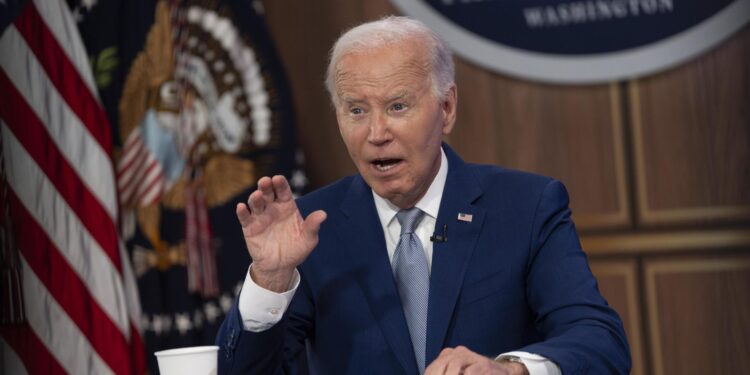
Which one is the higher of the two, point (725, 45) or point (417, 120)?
point (725, 45)

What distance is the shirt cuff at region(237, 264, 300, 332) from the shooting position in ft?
6.10

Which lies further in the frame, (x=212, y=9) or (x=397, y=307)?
(x=212, y=9)

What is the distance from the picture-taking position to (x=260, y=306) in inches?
73.3

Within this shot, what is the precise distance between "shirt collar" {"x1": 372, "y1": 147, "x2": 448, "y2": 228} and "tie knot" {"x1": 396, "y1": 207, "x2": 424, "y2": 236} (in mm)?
14

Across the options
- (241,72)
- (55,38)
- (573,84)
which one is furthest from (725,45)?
(55,38)

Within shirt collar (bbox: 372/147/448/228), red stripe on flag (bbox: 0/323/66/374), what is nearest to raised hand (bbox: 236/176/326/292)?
shirt collar (bbox: 372/147/448/228)

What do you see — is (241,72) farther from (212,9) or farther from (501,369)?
(501,369)

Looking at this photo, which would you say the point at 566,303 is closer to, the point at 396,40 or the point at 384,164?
the point at 384,164

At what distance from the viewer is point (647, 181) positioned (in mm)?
3303

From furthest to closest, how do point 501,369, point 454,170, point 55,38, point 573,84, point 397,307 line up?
point 573,84 → point 55,38 → point 454,170 → point 397,307 → point 501,369

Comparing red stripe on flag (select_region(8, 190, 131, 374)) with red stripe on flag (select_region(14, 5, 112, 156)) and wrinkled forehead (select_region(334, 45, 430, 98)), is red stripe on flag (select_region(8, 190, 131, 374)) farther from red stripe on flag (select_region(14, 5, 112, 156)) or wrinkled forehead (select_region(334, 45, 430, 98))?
wrinkled forehead (select_region(334, 45, 430, 98))

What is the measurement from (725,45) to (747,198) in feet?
1.80

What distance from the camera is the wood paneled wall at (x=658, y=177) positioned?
3.19 meters

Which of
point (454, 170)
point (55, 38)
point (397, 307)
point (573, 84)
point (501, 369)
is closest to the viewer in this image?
point (501, 369)
